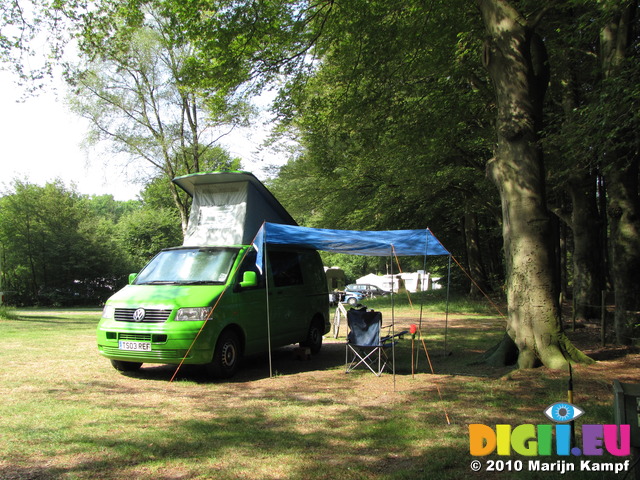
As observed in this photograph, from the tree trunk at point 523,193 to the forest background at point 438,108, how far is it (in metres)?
0.02

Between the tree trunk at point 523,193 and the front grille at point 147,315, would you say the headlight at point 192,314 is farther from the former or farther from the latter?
the tree trunk at point 523,193

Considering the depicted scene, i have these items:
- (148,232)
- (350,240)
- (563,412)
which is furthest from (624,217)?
(148,232)

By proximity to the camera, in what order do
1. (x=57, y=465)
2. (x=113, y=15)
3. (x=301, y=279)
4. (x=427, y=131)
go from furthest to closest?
(x=427, y=131) → (x=113, y=15) → (x=301, y=279) → (x=57, y=465)

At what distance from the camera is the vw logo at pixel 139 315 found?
23.6ft

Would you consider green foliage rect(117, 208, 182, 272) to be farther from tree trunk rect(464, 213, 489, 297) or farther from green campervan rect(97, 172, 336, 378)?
green campervan rect(97, 172, 336, 378)

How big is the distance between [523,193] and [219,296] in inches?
184

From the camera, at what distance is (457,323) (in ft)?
51.8

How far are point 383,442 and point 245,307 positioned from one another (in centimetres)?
384

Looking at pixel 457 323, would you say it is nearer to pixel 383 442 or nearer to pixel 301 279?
pixel 301 279

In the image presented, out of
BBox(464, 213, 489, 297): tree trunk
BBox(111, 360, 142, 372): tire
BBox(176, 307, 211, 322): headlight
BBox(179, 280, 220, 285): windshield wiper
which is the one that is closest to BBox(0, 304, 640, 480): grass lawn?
BBox(111, 360, 142, 372): tire

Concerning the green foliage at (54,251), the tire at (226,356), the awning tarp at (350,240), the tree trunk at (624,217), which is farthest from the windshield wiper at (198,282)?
the green foliage at (54,251)

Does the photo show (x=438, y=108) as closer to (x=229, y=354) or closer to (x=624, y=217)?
(x=624, y=217)

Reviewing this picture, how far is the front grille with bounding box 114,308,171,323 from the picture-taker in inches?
279

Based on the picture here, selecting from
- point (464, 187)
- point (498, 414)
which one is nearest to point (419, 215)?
point (464, 187)
